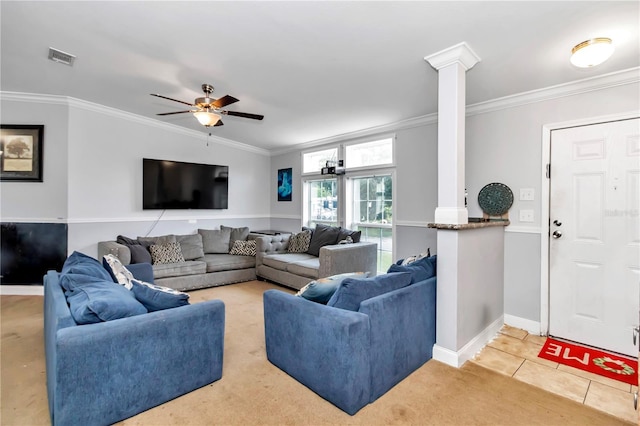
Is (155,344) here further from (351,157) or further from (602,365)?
(351,157)

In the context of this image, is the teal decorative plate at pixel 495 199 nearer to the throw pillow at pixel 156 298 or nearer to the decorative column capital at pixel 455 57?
the decorative column capital at pixel 455 57

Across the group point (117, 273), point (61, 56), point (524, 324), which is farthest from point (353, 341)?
point (61, 56)

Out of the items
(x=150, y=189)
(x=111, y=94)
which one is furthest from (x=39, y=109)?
(x=150, y=189)

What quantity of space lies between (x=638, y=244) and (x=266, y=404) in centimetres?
317

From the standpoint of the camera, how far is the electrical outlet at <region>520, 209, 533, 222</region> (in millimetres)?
3066

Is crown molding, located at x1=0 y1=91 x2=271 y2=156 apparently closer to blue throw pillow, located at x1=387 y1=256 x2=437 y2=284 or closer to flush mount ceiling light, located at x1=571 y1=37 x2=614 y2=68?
blue throw pillow, located at x1=387 y1=256 x2=437 y2=284

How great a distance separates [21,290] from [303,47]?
4643 mm

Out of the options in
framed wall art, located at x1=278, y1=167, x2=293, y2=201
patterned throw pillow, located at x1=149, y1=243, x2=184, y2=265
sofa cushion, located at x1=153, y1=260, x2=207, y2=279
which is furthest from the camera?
framed wall art, located at x1=278, y1=167, x2=293, y2=201

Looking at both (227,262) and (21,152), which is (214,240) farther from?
(21,152)

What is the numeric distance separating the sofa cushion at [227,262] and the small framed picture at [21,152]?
237 centimetres

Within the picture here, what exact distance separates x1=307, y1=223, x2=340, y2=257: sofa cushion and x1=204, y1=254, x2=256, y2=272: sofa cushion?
0.98 metres

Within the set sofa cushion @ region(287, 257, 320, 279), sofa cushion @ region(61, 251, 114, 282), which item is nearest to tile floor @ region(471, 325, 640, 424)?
sofa cushion @ region(287, 257, 320, 279)

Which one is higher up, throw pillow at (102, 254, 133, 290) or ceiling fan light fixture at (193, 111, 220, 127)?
ceiling fan light fixture at (193, 111, 220, 127)

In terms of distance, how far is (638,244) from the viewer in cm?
253
